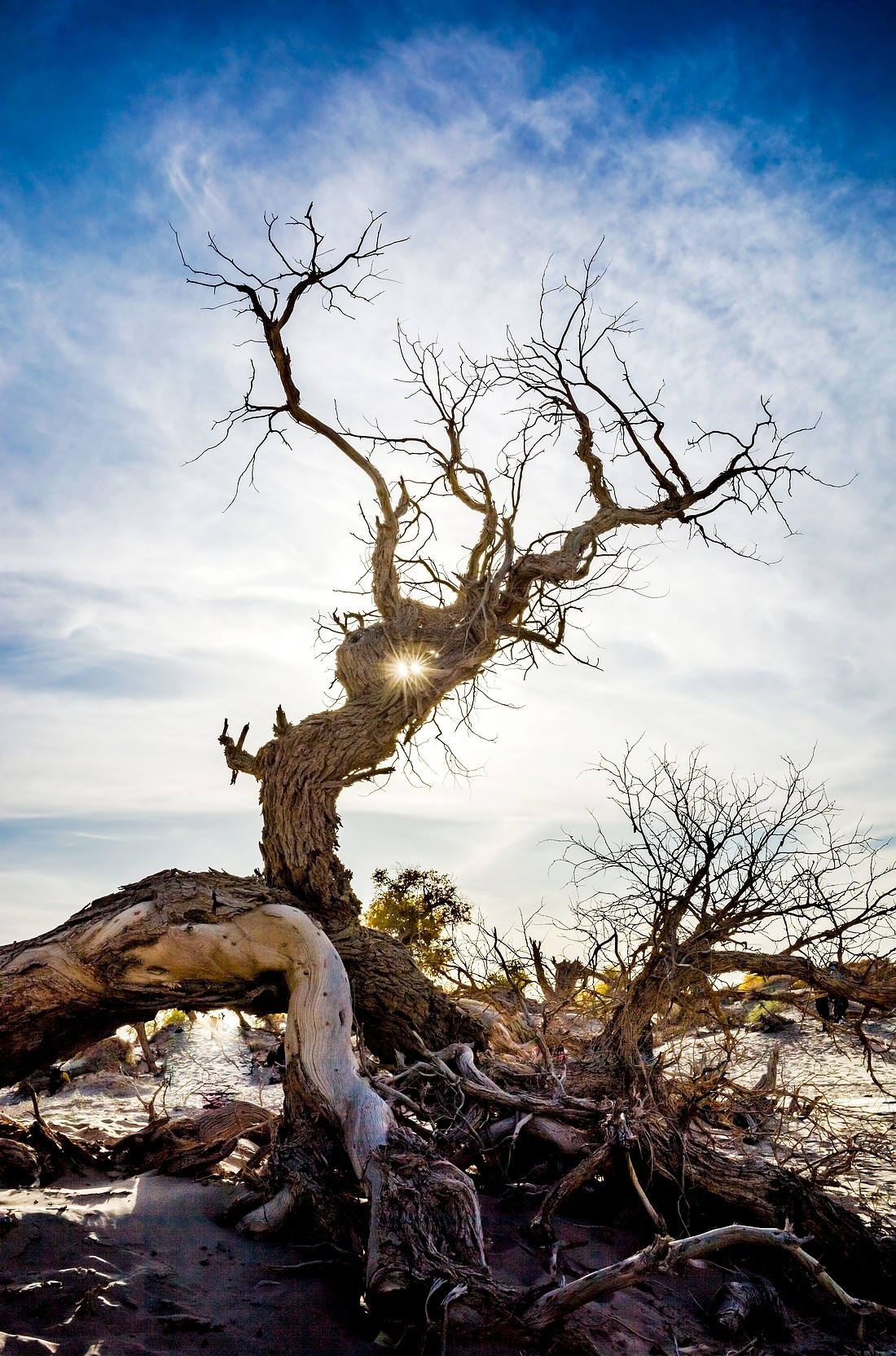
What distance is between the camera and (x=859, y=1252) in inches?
194

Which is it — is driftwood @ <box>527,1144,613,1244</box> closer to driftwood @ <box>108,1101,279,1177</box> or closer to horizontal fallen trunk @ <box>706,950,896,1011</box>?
horizontal fallen trunk @ <box>706,950,896,1011</box>

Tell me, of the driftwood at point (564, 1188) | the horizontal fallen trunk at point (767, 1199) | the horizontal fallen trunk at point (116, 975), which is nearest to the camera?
the driftwood at point (564, 1188)

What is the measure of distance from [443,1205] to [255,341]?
6269 mm

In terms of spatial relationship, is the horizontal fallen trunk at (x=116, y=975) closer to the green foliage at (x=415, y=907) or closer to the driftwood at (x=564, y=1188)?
the driftwood at (x=564, y=1188)

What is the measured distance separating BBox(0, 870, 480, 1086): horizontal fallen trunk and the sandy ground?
3.40 ft

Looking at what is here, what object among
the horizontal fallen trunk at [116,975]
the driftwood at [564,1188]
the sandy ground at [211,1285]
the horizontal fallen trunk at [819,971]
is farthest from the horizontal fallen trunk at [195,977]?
the horizontal fallen trunk at [819,971]

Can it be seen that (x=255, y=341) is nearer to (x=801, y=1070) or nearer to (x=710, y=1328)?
(x=710, y=1328)

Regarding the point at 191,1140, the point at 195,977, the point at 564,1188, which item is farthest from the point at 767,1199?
the point at 195,977

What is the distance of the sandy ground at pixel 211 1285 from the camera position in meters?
3.24

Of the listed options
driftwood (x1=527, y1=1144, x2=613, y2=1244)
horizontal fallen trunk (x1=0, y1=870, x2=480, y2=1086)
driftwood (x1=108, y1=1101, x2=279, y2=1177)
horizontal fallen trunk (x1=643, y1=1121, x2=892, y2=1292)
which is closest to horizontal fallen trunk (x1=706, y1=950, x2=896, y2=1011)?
horizontal fallen trunk (x1=643, y1=1121, x2=892, y2=1292)

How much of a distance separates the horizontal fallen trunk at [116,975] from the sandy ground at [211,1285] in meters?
1.03

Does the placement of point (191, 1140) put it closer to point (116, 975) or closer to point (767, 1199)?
point (116, 975)

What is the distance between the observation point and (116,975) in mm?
5582

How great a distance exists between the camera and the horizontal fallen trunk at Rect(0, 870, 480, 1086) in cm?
555
